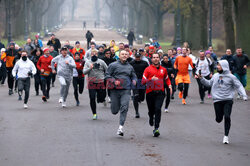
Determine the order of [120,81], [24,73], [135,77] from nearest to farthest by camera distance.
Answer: [120,81] < [135,77] < [24,73]

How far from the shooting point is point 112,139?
38.7ft

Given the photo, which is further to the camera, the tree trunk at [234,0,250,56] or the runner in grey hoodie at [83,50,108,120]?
the tree trunk at [234,0,250,56]

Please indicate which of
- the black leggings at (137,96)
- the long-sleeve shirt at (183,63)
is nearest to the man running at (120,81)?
the black leggings at (137,96)

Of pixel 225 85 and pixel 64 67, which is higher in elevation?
pixel 64 67

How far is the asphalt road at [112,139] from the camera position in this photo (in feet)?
32.1

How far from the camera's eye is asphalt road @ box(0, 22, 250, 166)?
32.1 ft

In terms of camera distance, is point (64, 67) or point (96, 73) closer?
point (96, 73)

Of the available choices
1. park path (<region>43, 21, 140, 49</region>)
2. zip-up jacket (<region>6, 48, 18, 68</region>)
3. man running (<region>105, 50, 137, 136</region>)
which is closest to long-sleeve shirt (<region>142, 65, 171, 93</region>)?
man running (<region>105, 50, 137, 136</region>)

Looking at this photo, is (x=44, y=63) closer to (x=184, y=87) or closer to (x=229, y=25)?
(x=184, y=87)

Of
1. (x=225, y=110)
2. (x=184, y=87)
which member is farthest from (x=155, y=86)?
(x=184, y=87)

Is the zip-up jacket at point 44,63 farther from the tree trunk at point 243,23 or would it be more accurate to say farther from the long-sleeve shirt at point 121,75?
the tree trunk at point 243,23

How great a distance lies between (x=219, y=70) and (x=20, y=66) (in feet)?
24.4

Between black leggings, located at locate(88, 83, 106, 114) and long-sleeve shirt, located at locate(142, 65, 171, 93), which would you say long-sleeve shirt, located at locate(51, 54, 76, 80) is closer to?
black leggings, located at locate(88, 83, 106, 114)

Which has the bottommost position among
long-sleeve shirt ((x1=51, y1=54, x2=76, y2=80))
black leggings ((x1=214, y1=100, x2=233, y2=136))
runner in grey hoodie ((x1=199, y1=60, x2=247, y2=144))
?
black leggings ((x1=214, y1=100, x2=233, y2=136))
